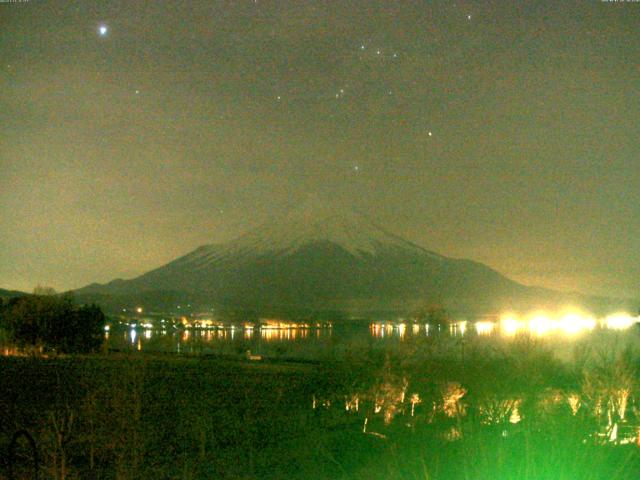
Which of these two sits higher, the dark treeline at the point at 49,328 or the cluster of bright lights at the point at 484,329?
the dark treeline at the point at 49,328

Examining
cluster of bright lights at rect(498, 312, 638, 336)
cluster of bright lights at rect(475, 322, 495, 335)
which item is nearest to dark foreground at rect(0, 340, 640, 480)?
cluster of bright lights at rect(498, 312, 638, 336)

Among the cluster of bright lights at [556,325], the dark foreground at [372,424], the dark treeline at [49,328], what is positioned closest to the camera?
the dark foreground at [372,424]

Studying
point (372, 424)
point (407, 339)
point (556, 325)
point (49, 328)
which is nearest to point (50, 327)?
point (49, 328)

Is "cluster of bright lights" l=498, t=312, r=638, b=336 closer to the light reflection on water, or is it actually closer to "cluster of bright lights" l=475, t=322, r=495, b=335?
the light reflection on water

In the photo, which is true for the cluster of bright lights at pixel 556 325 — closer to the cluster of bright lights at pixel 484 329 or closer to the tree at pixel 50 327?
the cluster of bright lights at pixel 484 329

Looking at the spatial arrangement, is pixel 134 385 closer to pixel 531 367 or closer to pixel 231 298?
pixel 531 367

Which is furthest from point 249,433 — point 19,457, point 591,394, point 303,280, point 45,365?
point 303,280

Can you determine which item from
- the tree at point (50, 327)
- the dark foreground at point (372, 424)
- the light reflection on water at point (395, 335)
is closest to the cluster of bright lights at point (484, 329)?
the light reflection on water at point (395, 335)
